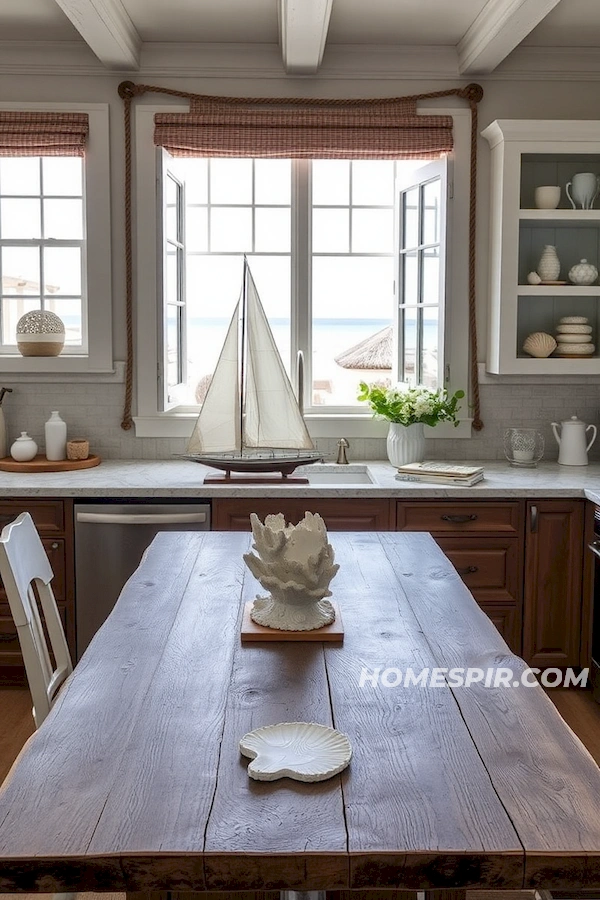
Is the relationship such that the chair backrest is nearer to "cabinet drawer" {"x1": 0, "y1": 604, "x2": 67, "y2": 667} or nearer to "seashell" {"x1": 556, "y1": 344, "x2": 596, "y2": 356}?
"cabinet drawer" {"x1": 0, "y1": 604, "x2": 67, "y2": 667}

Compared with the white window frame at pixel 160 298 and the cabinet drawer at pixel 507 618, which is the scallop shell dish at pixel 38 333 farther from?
the cabinet drawer at pixel 507 618

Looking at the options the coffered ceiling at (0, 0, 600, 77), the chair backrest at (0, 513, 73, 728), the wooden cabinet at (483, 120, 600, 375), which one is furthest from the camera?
the wooden cabinet at (483, 120, 600, 375)

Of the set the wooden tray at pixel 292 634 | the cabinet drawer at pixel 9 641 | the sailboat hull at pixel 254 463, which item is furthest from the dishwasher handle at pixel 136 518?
the wooden tray at pixel 292 634

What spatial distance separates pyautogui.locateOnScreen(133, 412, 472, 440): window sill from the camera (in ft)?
15.4

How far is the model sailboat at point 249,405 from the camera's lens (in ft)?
13.6

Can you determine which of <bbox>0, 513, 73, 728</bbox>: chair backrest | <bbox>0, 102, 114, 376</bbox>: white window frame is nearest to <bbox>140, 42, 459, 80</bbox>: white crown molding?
<bbox>0, 102, 114, 376</bbox>: white window frame

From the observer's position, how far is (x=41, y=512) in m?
4.00

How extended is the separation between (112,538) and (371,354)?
167 cm

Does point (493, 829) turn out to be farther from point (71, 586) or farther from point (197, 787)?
point (71, 586)

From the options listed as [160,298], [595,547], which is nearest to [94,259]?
[160,298]

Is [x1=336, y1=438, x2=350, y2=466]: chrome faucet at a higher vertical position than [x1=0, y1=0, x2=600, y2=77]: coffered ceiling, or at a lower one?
lower

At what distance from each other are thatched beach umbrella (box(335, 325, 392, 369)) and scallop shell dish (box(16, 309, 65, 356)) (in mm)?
1372

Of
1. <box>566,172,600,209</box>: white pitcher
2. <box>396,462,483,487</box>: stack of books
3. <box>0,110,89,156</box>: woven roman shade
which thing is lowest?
<box>396,462,483,487</box>: stack of books

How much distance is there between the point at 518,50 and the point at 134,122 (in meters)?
1.82
